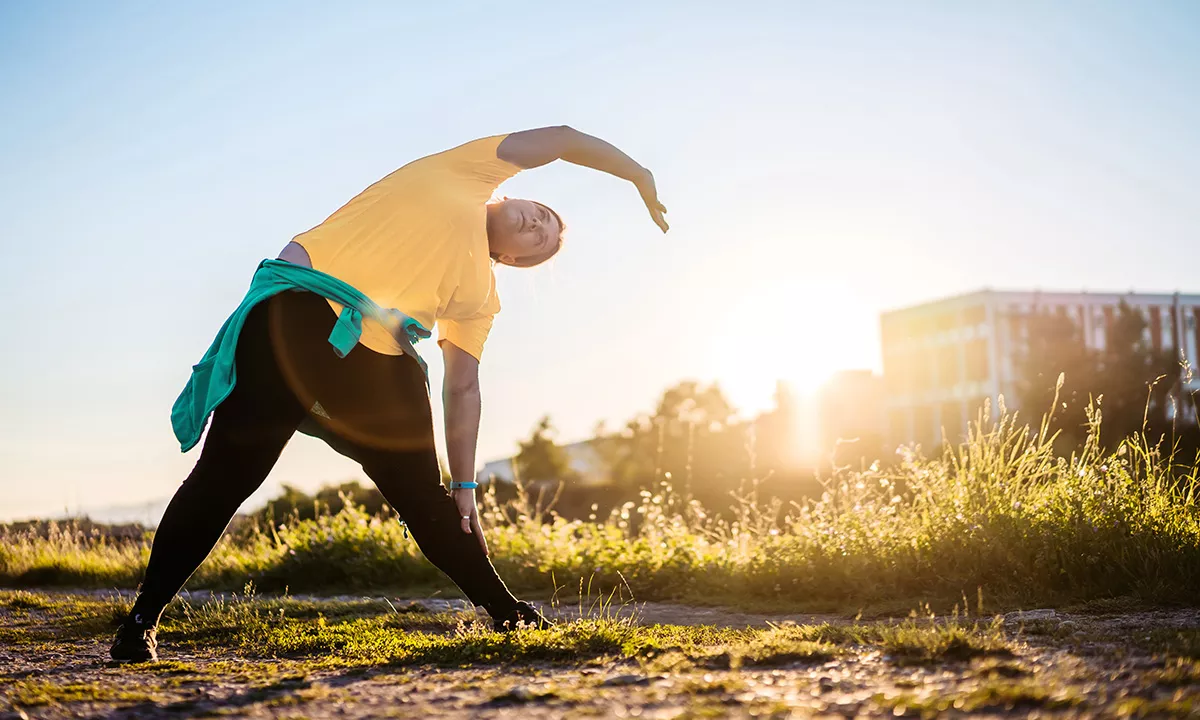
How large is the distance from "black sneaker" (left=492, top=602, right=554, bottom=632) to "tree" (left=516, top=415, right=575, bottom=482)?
26.0 meters

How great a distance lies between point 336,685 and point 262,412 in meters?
0.96

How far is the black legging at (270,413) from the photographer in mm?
3348

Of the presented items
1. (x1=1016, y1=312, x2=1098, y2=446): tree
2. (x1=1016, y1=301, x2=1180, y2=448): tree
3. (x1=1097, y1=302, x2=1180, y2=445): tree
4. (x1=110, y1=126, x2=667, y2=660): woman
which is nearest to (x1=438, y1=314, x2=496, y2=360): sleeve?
(x1=110, y1=126, x2=667, y2=660): woman

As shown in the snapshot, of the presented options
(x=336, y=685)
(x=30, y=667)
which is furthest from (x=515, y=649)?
(x=30, y=667)

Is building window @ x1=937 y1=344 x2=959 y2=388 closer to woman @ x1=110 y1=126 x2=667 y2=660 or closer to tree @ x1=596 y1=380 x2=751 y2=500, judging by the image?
tree @ x1=596 y1=380 x2=751 y2=500

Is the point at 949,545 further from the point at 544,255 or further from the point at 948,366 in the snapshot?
the point at 948,366

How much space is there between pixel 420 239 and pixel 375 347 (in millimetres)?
388

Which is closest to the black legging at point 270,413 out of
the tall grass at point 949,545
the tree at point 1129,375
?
the tall grass at point 949,545

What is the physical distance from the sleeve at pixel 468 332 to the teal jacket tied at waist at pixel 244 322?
394 millimetres

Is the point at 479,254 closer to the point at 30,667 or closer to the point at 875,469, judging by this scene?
the point at 30,667

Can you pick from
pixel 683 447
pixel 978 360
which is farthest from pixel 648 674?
pixel 978 360

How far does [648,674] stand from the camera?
2.72 meters

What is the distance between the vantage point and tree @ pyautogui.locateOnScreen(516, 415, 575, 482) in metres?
30.0

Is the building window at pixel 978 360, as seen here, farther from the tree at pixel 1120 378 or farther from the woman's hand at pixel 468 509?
the woman's hand at pixel 468 509
